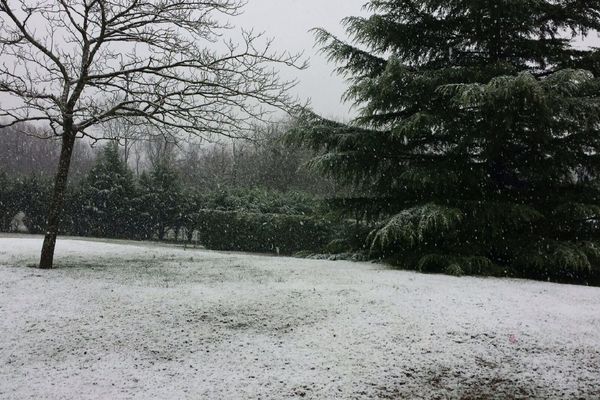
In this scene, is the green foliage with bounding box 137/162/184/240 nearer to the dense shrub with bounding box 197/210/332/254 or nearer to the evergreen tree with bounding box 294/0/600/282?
the dense shrub with bounding box 197/210/332/254

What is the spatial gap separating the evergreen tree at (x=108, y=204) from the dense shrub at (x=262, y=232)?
8.72 metres

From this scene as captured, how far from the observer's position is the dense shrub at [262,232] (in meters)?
17.0

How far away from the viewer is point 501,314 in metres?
5.14

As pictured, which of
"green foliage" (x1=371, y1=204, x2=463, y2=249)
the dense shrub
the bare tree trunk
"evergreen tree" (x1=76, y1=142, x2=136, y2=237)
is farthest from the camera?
Answer: "evergreen tree" (x1=76, y1=142, x2=136, y2=237)

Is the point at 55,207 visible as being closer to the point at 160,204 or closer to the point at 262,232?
the point at 262,232

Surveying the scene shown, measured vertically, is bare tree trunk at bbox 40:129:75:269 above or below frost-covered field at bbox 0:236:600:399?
above

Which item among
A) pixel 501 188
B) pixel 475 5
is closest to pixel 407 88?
pixel 475 5

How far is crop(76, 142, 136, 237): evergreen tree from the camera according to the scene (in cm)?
2466

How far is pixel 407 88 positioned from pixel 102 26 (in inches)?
231

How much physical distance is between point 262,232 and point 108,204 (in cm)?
1203

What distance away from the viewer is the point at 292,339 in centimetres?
438

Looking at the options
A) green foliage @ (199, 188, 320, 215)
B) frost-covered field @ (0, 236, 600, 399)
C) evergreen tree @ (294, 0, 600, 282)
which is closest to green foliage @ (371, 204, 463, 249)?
evergreen tree @ (294, 0, 600, 282)

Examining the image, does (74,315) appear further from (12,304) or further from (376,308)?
(376,308)

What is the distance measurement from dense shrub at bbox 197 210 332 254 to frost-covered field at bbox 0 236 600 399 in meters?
10.1
